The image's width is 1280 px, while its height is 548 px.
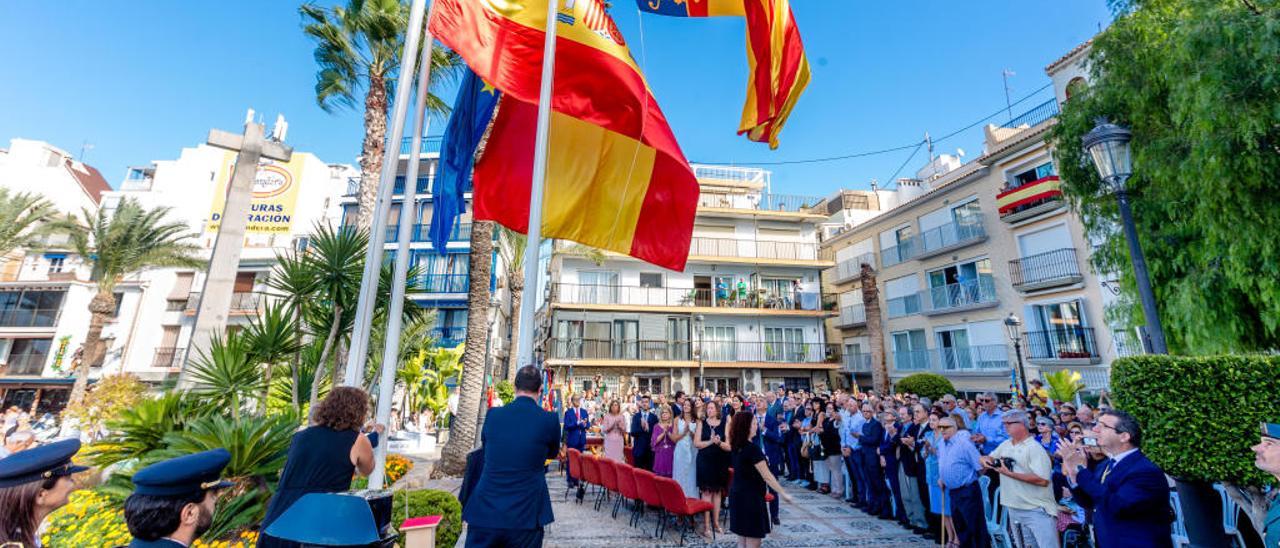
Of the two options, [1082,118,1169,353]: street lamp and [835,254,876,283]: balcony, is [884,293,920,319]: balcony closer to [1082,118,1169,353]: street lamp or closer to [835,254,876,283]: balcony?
[835,254,876,283]: balcony

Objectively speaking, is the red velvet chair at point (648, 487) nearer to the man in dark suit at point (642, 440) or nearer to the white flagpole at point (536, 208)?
the man in dark suit at point (642, 440)

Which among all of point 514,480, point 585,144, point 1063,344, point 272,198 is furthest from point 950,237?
point 272,198

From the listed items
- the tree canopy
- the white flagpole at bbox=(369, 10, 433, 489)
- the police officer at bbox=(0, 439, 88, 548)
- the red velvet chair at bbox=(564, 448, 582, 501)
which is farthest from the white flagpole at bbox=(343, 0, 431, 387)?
the tree canopy

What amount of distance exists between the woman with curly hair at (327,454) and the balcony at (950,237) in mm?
28686

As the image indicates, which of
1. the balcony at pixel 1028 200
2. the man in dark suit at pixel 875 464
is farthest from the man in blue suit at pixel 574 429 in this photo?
the balcony at pixel 1028 200

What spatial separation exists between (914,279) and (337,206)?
4034 cm

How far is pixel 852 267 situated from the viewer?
33.4m

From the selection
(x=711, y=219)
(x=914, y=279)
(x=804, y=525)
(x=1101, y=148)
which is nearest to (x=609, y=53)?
(x=1101, y=148)

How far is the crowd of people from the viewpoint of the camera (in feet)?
13.3

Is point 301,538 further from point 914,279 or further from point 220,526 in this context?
point 914,279

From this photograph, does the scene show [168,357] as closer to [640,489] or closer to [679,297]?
[679,297]

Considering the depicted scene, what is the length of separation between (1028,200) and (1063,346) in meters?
6.50

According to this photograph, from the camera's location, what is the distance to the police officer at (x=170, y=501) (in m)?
1.91

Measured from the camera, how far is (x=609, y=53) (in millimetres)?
5578
